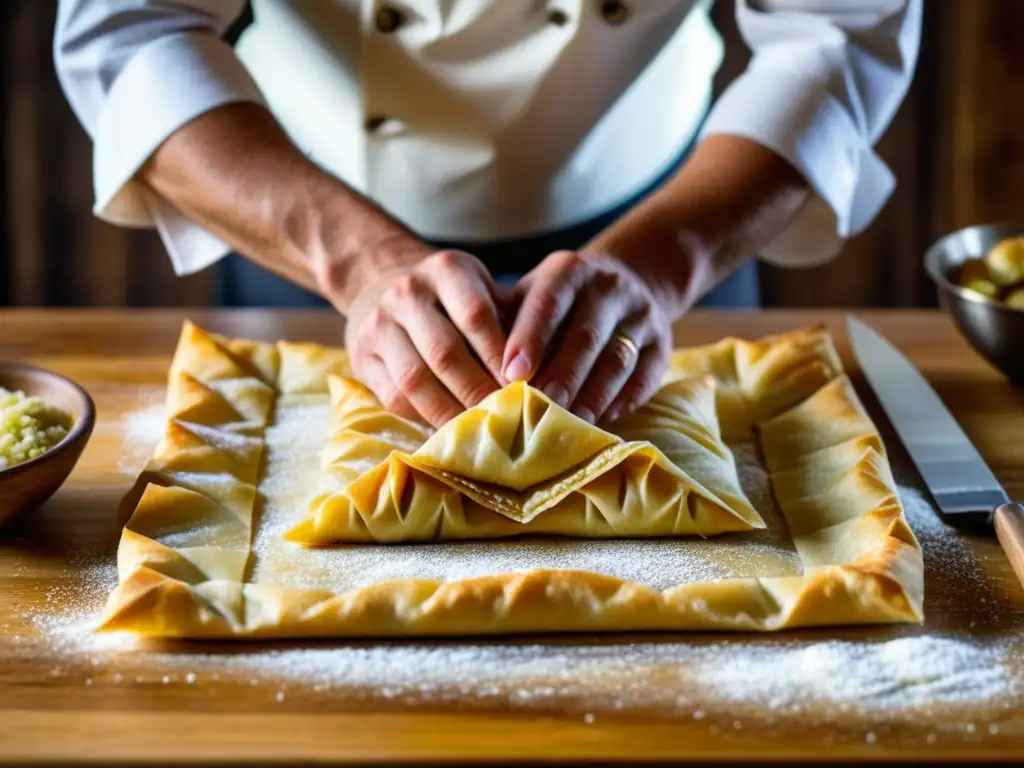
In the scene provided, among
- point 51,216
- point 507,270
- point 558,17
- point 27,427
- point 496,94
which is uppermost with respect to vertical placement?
point 558,17

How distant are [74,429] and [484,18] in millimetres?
802

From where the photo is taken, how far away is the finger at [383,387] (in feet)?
4.31

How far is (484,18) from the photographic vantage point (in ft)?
5.41

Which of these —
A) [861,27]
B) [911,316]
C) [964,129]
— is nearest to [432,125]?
[861,27]

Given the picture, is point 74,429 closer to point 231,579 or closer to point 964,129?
point 231,579

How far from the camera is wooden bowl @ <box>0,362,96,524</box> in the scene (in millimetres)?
1115

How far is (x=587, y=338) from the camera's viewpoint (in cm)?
129

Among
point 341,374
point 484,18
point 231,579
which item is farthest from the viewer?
point 484,18

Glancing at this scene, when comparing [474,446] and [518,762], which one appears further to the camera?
[474,446]

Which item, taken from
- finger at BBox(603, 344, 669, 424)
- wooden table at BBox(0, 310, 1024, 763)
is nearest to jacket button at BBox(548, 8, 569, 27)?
finger at BBox(603, 344, 669, 424)

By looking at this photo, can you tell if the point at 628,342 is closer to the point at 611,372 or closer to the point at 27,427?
the point at 611,372

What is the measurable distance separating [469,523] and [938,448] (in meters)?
0.54

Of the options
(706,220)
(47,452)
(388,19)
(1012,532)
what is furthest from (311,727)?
(388,19)

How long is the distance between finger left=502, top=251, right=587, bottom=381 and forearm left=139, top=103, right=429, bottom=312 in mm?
189
